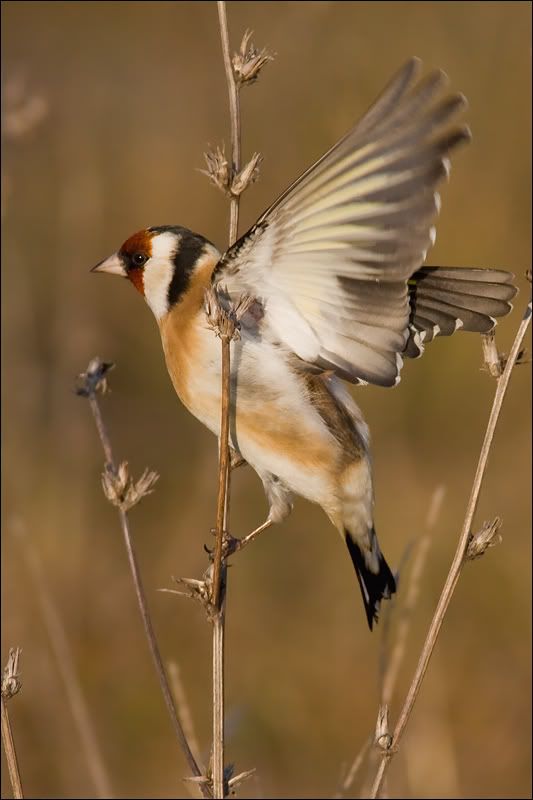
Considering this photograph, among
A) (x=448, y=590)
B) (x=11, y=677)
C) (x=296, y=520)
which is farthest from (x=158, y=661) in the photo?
(x=296, y=520)

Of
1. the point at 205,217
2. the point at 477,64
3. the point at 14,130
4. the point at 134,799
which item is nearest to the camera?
the point at 14,130

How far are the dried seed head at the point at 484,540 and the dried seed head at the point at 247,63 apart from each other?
89cm

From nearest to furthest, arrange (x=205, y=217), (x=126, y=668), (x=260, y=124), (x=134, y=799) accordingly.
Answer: (x=134, y=799)
(x=126, y=668)
(x=260, y=124)
(x=205, y=217)

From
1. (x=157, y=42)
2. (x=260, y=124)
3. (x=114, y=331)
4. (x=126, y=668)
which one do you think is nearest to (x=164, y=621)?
(x=126, y=668)

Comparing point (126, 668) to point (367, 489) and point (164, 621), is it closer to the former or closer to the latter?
point (164, 621)

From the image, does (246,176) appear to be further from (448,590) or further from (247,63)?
(448,590)

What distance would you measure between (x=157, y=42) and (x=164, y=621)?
5872 millimetres

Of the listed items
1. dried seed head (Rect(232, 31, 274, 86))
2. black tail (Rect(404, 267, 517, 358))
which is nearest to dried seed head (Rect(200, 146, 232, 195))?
dried seed head (Rect(232, 31, 274, 86))

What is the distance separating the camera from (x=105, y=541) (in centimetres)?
532

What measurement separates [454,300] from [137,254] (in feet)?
2.48

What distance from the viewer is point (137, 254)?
2775 mm

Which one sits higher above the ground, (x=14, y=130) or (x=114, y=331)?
(x=14, y=130)

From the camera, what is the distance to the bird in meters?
2.00

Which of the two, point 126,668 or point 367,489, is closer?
point 367,489
